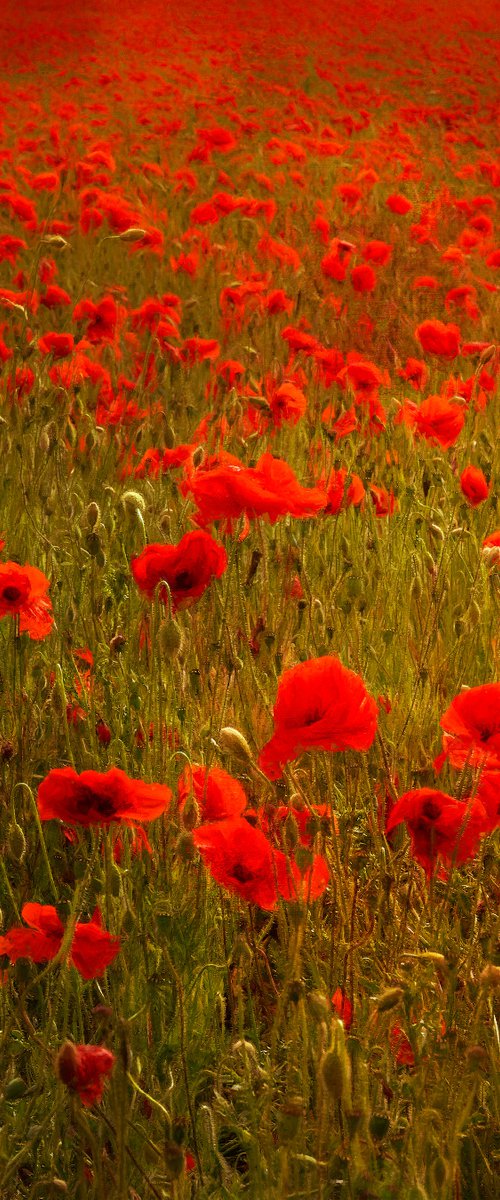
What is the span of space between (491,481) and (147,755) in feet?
5.44

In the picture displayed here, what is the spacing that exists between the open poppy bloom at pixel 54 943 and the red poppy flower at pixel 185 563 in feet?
1.62

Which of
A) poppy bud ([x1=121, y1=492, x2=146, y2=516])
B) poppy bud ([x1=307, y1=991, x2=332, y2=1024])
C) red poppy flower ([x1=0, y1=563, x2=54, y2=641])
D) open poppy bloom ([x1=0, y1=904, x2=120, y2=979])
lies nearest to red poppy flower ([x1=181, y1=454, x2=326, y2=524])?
poppy bud ([x1=121, y1=492, x2=146, y2=516])

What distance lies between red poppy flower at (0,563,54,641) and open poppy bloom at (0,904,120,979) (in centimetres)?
56

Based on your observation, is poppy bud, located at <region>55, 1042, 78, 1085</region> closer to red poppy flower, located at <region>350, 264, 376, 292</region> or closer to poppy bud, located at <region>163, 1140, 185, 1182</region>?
poppy bud, located at <region>163, 1140, 185, 1182</region>

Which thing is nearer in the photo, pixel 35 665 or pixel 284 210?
pixel 35 665

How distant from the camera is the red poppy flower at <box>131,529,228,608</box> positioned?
5.22 ft

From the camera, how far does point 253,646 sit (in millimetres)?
2201

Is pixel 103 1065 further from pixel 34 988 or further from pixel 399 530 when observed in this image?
pixel 399 530

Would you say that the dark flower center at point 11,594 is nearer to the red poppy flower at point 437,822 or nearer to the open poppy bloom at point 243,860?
the open poppy bloom at point 243,860

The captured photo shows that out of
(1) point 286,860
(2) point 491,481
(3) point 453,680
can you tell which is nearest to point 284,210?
(2) point 491,481

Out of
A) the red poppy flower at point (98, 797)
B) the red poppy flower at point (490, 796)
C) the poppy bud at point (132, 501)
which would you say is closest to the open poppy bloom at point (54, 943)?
the red poppy flower at point (98, 797)

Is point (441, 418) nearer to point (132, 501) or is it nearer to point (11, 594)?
point (132, 501)

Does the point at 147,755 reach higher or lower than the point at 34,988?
higher

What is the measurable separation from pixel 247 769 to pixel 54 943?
2.27ft
